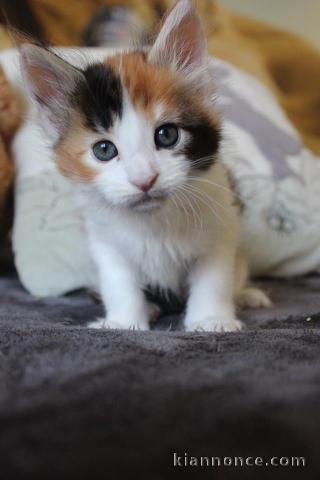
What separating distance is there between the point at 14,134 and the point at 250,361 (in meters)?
1.19

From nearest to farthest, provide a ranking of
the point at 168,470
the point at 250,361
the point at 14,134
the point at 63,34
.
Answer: the point at 168,470 → the point at 250,361 → the point at 14,134 → the point at 63,34

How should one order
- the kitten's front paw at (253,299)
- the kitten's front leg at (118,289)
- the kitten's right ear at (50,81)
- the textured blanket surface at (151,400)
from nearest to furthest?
the textured blanket surface at (151,400) < the kitten's right ear at (50,81) < the kitten's front leg at (118,289) < the kitten's front paw at (253,299)

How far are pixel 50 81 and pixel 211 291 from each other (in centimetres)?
57

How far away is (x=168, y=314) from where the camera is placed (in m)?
1.35

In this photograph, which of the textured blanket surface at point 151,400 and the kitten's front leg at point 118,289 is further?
the kitten's front leg at point 118,289

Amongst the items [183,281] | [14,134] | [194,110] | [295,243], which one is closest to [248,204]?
[295,243]

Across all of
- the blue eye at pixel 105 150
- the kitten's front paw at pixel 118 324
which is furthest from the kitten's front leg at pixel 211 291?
the blue eye at pixel 105 150

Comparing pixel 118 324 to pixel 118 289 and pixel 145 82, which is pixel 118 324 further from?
pixel 145 82

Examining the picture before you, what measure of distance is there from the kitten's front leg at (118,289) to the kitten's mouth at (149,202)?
0.72ft

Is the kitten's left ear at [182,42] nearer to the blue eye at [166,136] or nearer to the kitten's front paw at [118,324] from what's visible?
the blue eye at [166,136]

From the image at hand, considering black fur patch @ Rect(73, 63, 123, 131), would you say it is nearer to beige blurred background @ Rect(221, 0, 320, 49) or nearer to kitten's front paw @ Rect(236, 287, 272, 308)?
kitten's front paw @ Rect(236, 287, 272, 308)

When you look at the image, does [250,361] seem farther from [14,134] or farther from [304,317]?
[14,134]

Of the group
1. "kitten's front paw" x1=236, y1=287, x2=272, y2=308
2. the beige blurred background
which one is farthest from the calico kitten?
the beige blurred background

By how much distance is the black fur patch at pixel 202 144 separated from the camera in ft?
3.49
